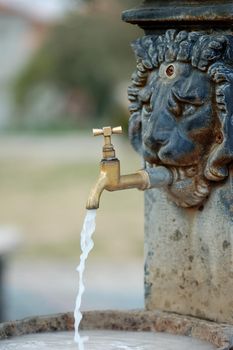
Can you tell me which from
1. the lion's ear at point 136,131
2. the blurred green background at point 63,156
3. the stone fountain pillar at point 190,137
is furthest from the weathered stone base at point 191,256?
the blurred green background at point 63,156

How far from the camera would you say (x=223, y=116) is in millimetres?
2875

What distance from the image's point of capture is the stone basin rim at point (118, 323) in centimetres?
300

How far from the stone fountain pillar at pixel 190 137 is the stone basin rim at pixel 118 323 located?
0.08m

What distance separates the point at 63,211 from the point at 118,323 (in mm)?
9830

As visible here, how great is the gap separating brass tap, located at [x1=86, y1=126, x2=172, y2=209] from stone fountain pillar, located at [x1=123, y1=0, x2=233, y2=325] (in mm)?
35

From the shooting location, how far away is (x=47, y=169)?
17.4 metres

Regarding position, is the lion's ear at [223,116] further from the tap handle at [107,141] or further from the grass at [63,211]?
the grass at [63,211]

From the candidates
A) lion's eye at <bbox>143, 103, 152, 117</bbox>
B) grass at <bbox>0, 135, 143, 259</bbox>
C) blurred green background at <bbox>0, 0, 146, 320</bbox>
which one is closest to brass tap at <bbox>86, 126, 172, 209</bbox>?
lion's eye at <bbox>143, 103, 152, 117</bbox>

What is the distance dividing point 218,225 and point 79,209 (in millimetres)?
10010

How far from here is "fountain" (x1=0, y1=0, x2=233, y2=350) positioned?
2.90 metres

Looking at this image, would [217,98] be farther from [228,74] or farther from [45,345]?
[45,345]

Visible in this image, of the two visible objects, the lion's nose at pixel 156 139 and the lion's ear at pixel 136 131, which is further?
the lion's ear at pixel 136 131

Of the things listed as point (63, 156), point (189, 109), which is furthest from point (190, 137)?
point (63, 156)

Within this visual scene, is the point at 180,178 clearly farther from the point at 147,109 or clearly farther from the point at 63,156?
the point at 63,156
